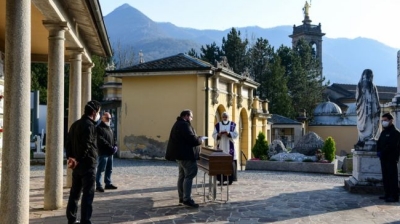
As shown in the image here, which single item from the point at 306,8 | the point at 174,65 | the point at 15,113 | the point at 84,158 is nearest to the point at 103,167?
the point at 84,158

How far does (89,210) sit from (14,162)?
1585 mm

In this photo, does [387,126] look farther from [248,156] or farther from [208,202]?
[248,156]

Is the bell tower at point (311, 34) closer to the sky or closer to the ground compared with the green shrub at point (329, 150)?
closer to the sky

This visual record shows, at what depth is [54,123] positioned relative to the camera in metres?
8.45

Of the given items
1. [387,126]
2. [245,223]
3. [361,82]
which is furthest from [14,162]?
[361,82]

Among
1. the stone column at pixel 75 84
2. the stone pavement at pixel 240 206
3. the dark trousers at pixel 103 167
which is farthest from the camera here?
the dark trousers at pixel 103 167

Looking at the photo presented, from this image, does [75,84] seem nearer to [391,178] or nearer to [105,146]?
[105,146]

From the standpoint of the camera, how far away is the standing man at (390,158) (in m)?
10.4

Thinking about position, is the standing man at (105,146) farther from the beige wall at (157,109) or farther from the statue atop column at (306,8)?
the statue atop column at (306,8)

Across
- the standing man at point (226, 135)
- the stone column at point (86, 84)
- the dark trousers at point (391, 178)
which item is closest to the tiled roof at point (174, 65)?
the stone column at point (86, 84)

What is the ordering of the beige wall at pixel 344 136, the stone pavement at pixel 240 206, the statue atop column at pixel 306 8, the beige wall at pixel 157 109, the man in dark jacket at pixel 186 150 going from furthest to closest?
the statue atop column at pixel 306 8 → the beige wall at pixel 344 136 → the beige wall at pixel 157 109 → the man in dark jacket at pixel 186 150 → the stone pavement at pixel 240 206

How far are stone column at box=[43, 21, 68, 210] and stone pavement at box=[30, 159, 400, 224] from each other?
14.2 inches

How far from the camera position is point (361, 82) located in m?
12.0

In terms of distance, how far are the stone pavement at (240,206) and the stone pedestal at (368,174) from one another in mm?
384
